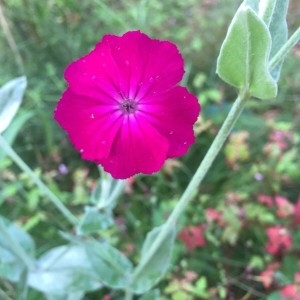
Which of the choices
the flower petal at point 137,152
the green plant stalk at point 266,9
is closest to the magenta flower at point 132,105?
the flower petal at point 137,152

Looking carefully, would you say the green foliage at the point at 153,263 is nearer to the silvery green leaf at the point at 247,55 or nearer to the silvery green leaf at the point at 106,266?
the silvery green leaf at the point at 106,266

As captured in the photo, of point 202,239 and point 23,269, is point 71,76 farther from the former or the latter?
point 202,239

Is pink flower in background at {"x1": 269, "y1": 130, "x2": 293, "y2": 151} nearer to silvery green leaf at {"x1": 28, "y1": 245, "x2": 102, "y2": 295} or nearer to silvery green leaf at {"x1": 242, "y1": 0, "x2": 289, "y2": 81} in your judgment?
silvery green leaf at {"x1": 28, "y1": 245, "x2": 102, "y2": 295}

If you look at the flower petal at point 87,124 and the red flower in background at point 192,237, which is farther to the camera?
the red flower in background at point 192,237

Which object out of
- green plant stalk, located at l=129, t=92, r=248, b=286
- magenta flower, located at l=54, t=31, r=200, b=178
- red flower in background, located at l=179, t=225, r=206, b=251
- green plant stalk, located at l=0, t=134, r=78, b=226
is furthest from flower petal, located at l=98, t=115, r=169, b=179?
red flower in background, located at l=179, t=225, r=206, b=251

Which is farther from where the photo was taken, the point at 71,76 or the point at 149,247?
the point at 149,247

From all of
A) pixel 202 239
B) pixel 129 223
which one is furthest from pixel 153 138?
pixel 129 223
